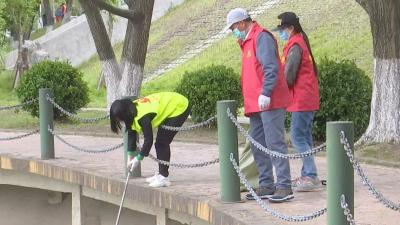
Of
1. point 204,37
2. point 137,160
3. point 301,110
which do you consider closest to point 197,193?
point 137,160

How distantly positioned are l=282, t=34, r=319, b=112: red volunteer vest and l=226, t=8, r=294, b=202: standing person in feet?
1.62

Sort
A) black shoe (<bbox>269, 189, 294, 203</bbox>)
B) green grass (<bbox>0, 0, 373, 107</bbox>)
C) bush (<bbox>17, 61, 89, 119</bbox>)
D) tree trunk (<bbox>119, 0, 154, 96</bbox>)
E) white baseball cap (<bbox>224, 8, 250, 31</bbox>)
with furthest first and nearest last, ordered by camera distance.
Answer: green grass (<bbox>0, 0, 373, 107</bbox>) → bush (<bbox>17, 61, 89, 119</bbox>) → tree trunk (<bbox>119, 0, 154, 96</bbox>) → black shoe (<bbox>269, 189, 294, 203</bbox>) → white baseball cap (<bbox>224, 8, 250, 31</bbox>)

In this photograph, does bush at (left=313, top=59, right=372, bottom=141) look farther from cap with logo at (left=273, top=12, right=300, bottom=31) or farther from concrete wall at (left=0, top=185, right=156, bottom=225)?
cap with logo at (left=273, top=12, right=300, bottom=31)

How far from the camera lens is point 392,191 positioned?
7867 mm

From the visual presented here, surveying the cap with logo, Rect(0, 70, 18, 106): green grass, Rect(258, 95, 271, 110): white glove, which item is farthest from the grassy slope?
Rect(258, 95, 271, 110): white glove

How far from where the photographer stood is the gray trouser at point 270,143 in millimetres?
6918

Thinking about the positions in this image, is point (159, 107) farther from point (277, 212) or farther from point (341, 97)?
point (341, 97)

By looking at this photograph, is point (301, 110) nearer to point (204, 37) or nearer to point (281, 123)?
point (281, 123)

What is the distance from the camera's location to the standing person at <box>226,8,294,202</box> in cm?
682

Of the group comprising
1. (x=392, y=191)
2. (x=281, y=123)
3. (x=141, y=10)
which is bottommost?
(x=392, y=191)

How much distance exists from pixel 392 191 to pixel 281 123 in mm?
1510

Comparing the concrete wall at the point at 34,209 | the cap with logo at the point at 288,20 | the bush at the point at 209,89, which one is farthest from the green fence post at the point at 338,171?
the bush at the point at 209,89

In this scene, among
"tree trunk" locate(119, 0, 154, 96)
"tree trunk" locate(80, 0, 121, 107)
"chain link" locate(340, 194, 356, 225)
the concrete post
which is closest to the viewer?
"chain link" locate(340, 194, 356, 225)

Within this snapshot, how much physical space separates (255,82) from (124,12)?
7958mm
